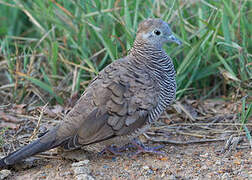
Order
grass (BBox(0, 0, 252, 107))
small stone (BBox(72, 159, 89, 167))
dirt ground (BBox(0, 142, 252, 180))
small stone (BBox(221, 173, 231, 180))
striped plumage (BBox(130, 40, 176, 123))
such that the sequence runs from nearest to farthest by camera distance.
Answer: 1. small stone (BBox(221, 173, 231, 180))
2. dirt ground (BBox(0, 142, 252, 180))
3. small stone (BBox(72, 159, 89, 167))
4. striped plumage (BBox(130, 40, 176, 123))
5. grass (BBox(0, 0, 252, 107))

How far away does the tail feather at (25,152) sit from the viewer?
3.15 meters

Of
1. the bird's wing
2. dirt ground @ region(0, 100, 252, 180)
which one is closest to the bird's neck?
the bird's wing

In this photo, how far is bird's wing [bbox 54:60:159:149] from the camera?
10.6ft

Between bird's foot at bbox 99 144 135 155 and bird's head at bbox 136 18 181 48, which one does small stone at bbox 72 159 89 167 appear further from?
bird's head at bbox 136 18 181 48

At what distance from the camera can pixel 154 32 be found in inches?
141

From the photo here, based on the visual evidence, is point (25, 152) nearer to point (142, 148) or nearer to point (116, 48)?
point (142, 148)

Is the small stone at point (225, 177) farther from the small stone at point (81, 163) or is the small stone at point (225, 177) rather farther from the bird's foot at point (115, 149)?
the small stone at point (81, 163)

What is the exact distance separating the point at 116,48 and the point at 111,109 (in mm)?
998

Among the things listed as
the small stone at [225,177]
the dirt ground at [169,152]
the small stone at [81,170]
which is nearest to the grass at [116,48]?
the dirt ground at [169,152]

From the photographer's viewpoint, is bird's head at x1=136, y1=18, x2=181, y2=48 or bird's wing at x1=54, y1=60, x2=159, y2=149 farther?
bird's head at x1=136, y1=18, x2=181, y2=48

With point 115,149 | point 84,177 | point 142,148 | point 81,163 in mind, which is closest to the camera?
point 84,177

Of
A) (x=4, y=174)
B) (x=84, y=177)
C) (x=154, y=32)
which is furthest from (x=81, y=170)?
(x=154, y=32)

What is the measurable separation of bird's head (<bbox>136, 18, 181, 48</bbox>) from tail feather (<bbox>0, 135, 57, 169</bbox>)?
4.00ft

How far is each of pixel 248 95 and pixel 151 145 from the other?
1.04 m
